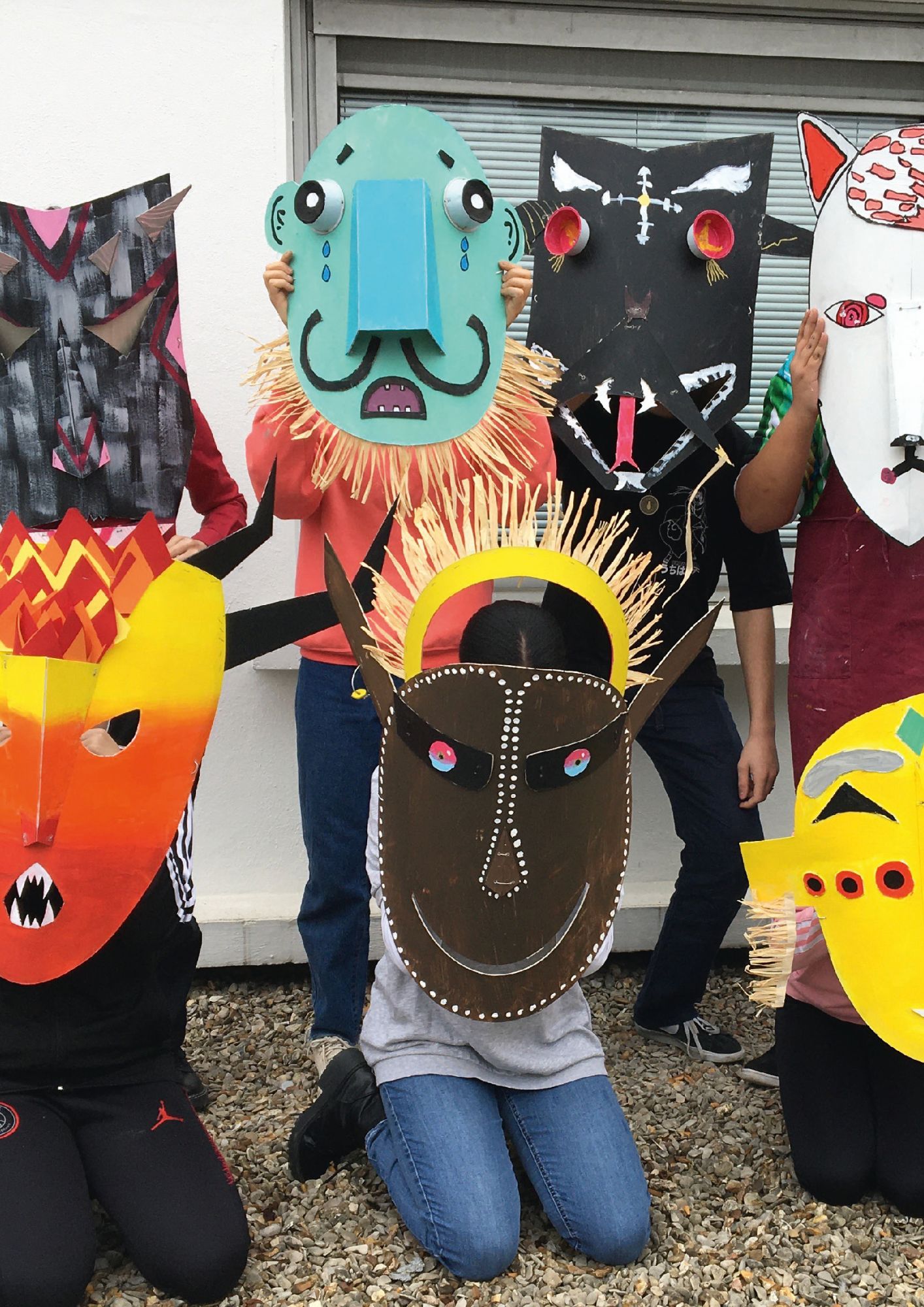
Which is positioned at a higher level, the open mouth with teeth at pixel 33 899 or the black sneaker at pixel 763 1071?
the open mouth with teeth at pixel 33 899

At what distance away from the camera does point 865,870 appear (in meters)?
1.76

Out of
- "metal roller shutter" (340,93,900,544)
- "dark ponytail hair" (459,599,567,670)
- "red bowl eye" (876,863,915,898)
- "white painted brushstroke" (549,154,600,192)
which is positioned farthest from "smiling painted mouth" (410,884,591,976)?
"metal roller shutter" (340,93,900,544)

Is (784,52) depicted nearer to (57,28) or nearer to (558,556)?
(57,28)

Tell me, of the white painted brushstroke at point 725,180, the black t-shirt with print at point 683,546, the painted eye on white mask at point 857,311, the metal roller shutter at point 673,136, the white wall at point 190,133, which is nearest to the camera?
the painted eye on white mask at point 857,311

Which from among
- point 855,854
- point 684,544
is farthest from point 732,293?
point 855,854

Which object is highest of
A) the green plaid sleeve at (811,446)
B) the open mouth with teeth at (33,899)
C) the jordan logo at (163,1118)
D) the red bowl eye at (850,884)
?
the green plaid sleeve at (811,446)

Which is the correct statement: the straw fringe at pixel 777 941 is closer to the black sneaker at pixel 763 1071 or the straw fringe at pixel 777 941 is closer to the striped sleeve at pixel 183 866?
the black sneaker at pixel 763 1071

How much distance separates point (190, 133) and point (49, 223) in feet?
2.84

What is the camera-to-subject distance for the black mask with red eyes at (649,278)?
6.70 ft

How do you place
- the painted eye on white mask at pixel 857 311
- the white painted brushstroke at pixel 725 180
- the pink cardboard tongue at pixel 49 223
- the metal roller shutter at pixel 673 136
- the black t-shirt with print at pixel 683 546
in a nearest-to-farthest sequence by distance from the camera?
the painted eye on white mask at pixel 857 311 < the pink cardboard tongue at pixel 49 223 < the white painted brushstroke at pixel 725 180 < the black t-shirt with print at pixel 683 546 < the metal roller shutter at pixel 673 136

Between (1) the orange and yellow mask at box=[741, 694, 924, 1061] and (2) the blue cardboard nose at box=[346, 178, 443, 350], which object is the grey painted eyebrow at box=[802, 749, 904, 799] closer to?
(1) the orange and yellow mask at box=[741, 694, 924, 1061]

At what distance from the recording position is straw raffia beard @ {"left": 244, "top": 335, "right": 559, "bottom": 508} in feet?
5.79

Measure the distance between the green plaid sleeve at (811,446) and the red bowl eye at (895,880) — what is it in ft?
2.26

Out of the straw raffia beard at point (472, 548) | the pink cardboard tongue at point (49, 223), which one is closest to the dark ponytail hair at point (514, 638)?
the straw raffia beard at point (472, 548)
